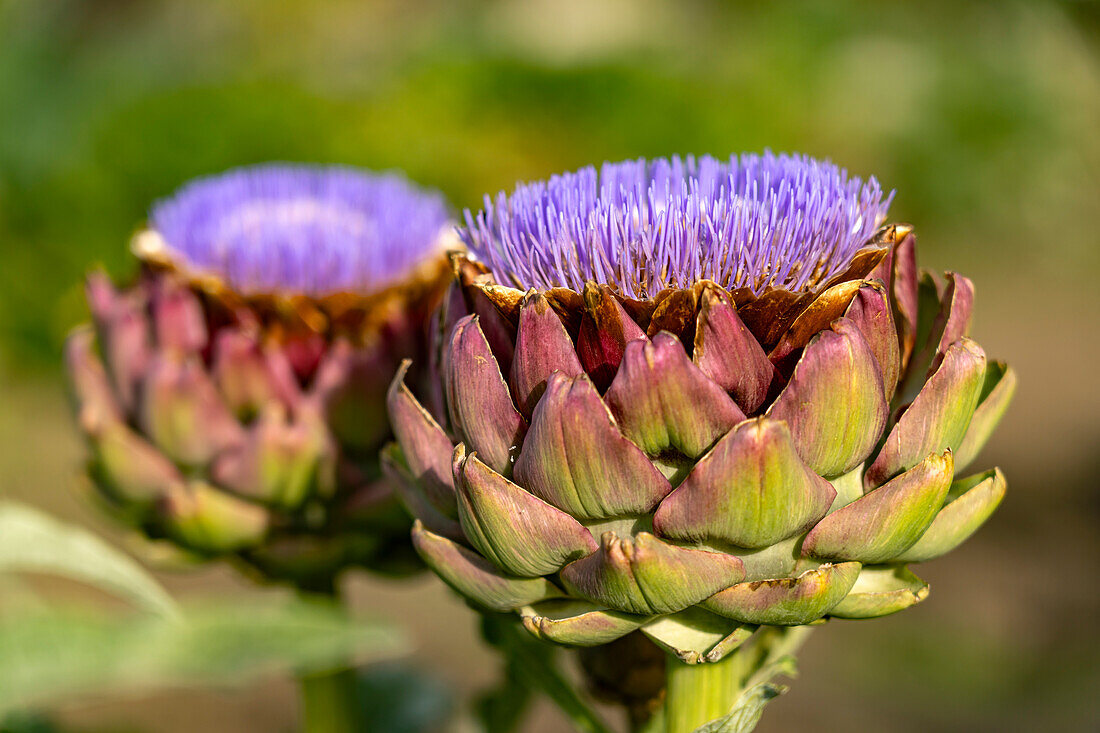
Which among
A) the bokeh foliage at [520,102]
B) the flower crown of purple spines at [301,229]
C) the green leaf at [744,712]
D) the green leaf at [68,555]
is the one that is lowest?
the green leaf at [744,712]

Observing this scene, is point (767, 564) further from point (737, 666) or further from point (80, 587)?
point (80, 587)

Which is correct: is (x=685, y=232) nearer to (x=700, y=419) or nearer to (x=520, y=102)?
(x=700, y=419)

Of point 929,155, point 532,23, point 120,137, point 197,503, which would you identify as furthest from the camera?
point 532,23

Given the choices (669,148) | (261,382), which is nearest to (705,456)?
(261,382)

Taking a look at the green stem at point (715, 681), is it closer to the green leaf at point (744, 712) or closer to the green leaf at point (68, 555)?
the green leaf at point (744, 712)

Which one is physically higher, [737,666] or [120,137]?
[120,137]

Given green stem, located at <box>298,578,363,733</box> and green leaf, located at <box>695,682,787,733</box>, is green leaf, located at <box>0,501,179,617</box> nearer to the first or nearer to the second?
green stem, located at <box>298,578,363,733</box>

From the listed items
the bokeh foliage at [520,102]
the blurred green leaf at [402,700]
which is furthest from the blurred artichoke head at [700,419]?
the bokeh foliage at [520,102]

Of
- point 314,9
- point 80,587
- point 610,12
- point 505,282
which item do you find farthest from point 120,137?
point 505,282
